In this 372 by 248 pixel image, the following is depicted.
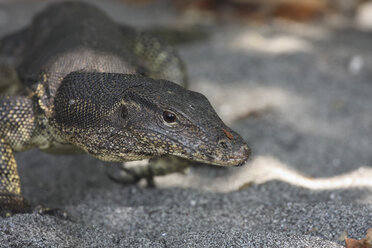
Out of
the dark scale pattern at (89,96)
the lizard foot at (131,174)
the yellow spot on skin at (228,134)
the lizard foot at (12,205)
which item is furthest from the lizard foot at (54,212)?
the yellow spot on skin at (228,134)

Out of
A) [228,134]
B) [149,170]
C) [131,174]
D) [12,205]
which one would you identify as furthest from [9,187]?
[228,134]

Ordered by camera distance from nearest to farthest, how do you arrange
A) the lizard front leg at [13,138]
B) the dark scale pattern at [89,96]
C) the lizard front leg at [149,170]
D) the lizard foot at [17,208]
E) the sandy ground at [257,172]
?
A: the sandy ground at [257,172] < the dark scale pattern at [89,96] < the lizard foot at [17,208] < the lizard front leg at [13,138] < the lizard front leg at [149,170]

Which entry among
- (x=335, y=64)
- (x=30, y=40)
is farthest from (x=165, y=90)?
(x=335, y=64)

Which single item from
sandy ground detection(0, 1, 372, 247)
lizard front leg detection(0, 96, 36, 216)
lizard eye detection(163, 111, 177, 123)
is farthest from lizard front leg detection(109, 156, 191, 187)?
lizard eye detection(163, 111, 177, 123)

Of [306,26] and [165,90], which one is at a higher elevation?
[306,26]

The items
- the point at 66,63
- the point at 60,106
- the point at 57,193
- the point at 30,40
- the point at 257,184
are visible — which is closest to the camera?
the point at 60,106

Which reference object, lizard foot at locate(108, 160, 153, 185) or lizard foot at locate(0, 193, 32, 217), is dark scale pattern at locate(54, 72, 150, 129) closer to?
lizard foot at locate(0, 193, 32, 217)

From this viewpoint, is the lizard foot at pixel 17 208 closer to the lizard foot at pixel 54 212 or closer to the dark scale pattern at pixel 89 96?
the lizard foot at pixel 54 212

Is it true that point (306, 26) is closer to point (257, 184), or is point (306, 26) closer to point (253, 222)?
point (257, 184)

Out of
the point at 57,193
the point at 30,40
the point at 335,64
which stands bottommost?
the point at 57,193
